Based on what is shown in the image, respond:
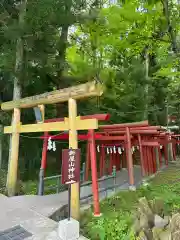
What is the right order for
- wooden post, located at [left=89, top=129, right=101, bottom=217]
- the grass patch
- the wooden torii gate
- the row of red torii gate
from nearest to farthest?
the grass patch, the wooden torii gate, wooden post, located at [left=89, top=129, right=101, bottom=217], the row of red torii gate

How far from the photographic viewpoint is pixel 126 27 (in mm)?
7066

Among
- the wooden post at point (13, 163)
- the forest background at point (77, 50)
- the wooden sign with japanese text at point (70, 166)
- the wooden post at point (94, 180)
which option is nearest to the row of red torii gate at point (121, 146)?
the wooden post at point (94, 180)

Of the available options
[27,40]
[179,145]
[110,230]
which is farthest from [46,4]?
[179,145]

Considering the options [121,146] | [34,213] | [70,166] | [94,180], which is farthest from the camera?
[121,146]

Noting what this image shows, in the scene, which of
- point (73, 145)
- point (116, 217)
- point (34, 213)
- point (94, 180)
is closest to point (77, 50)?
point (73, 145)

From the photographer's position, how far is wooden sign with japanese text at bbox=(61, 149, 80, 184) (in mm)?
4668

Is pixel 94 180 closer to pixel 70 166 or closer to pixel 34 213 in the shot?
pixel 70 166

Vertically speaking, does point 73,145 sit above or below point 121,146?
above

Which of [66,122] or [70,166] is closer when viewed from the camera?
[70,166]

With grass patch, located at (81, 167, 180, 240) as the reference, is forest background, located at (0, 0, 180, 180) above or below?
above

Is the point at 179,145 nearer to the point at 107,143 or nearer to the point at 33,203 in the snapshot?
the point at 107,143

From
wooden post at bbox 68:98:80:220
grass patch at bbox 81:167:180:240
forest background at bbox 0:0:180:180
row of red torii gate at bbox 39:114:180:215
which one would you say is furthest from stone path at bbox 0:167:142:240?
forest background at bbox 0:0:180:180

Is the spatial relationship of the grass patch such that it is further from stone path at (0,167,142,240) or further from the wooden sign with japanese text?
the wooden sign with japanese text

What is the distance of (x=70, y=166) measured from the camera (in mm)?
4832
